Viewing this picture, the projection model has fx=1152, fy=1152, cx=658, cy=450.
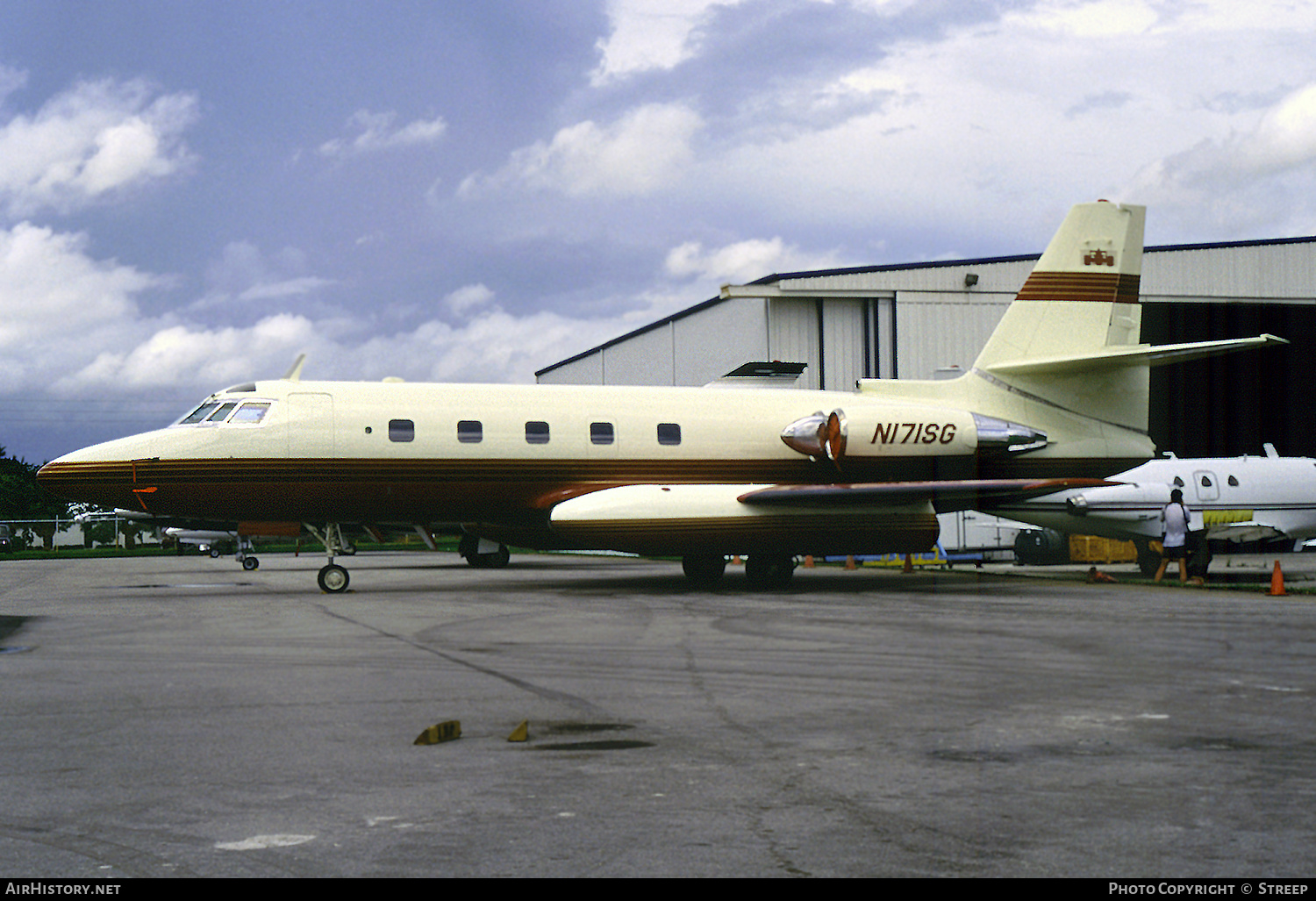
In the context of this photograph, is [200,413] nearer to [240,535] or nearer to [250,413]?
[250,413]

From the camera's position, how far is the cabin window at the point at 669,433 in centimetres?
2056

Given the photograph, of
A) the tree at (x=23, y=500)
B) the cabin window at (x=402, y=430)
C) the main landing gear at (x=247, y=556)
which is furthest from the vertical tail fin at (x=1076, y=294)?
the tree at (x=23, y=500)

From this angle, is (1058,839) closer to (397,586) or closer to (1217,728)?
(1217,728)

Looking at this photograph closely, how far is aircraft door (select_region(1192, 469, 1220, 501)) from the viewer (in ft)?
87.4

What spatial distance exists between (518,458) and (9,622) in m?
7.94

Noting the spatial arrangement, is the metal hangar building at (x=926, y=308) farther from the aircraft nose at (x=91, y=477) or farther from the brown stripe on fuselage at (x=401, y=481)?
the aircraft nose at (x=91, y=477)

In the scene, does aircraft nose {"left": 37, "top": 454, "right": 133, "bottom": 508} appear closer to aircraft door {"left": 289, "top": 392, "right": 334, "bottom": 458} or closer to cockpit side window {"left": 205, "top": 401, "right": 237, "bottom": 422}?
cockpit side window {"left": 205, "top": 401, "right": 237, "bottom": 422}

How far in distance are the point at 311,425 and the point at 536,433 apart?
146 inches

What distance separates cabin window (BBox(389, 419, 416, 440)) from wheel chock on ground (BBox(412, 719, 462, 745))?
1264cm

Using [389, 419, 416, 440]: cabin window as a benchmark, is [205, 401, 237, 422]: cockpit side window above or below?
above

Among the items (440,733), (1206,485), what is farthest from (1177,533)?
(440,733)

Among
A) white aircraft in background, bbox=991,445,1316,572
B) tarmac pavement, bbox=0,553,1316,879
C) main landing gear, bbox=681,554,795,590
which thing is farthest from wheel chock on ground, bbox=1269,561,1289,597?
main landing gear, bbox=681,554,795,590

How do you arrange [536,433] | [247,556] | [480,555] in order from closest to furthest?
1. [536,433]
2. [247,556]
3. [480,555]

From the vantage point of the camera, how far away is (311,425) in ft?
62.1
